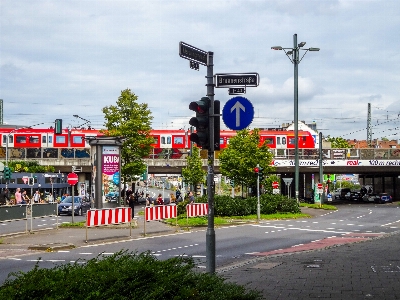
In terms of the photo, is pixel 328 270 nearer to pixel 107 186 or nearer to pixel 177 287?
pixel 177 287

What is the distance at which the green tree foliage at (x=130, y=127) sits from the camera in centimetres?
Answer: 4672

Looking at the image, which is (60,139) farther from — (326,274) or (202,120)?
(202,120)

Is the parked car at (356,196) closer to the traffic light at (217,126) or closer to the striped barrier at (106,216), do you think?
the striped barrier at (106,216)

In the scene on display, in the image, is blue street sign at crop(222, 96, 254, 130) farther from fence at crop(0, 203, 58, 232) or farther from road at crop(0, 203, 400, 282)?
fence at crop(0, 203, 58, 232)

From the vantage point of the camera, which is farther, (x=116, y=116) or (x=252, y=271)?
(x=116, y=116)

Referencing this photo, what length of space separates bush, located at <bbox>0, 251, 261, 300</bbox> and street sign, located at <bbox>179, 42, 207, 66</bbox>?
15.4ft

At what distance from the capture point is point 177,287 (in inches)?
274

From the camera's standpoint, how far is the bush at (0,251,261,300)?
6.14m

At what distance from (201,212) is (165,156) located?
137ft

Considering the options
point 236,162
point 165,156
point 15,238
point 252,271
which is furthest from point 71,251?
point 165,156

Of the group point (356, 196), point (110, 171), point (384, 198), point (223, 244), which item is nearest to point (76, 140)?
point (110, 171)

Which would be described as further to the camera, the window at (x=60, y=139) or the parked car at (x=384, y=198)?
the parked car at (x=384, y=198)

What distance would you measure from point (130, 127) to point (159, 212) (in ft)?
67.1

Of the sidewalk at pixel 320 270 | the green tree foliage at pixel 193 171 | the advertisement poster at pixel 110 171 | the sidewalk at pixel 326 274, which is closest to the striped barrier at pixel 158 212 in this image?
the sidewalk at pixel 320 270
